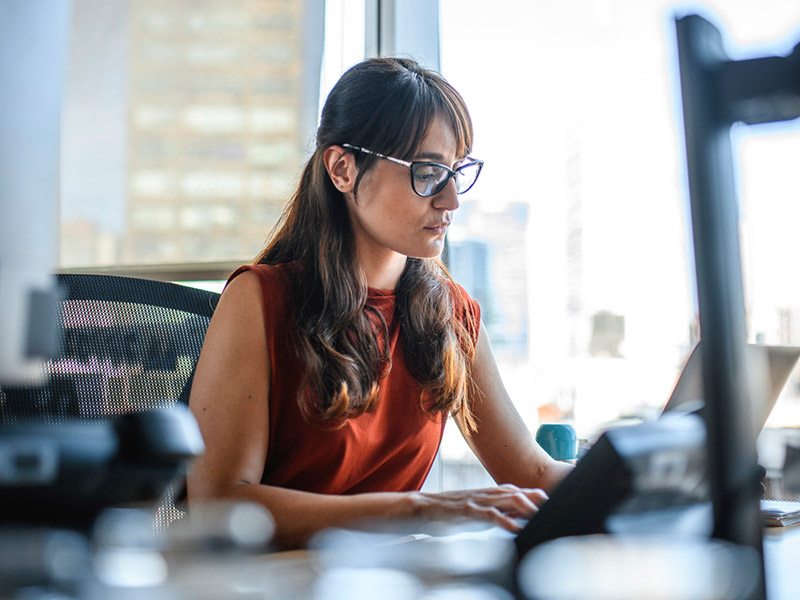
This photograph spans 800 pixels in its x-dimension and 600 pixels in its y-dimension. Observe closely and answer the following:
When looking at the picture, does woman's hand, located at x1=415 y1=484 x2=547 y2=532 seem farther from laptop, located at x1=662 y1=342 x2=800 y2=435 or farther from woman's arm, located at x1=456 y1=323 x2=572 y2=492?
woman's arm, located at x1=456 y1=323 x2=572 y2=492

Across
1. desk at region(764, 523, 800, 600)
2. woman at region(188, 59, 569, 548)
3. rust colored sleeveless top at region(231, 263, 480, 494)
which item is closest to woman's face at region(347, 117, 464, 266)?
woman at region(188, 59, 569, 548)

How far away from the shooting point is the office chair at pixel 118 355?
1075 mm

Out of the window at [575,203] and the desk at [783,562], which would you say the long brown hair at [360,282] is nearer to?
the window at [575,203]

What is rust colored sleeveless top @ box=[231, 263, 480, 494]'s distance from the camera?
4.02ft

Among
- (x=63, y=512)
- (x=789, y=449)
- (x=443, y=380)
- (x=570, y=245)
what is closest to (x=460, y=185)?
(x=443, y=380)

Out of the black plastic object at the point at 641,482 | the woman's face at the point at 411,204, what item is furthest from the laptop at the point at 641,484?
the woman's face at the point at 411,204

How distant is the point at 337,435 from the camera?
1229mm

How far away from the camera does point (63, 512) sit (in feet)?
1.16

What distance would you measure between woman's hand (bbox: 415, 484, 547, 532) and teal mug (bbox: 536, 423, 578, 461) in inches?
17.9

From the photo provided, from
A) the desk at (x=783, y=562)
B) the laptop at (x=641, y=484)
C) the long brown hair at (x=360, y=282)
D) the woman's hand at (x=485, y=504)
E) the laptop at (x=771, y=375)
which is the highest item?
the long brown hair at (x=360, y=282)

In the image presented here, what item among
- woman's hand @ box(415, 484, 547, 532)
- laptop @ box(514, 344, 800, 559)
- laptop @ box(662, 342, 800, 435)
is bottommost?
woman's hand @ box(415, 484, 547, 532)

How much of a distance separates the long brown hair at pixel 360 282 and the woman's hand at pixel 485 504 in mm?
340

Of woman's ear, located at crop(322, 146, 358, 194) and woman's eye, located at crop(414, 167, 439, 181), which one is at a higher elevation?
woman's ear, located at crop(322, 146, 358, 194)

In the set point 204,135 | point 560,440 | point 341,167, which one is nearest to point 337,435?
point 560,440
